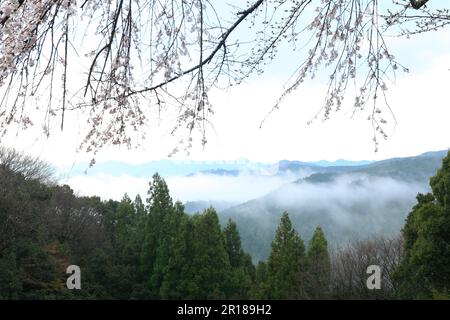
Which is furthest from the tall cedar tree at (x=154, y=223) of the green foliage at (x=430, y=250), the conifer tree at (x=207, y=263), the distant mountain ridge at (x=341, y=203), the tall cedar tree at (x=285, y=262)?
the distant mountain ridge at (x=341, y=203)

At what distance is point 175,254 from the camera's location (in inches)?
770

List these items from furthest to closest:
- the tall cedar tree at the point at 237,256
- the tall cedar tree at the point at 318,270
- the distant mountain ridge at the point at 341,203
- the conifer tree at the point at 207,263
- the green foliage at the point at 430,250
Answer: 1. the distant mountain ridge at the point at 341,203
2. the tall cedar tree at the point at 237,256
3. the conifer tree at the point at 207,263
4. the tall cedar tree at the point at 318,270
5. the green foliage at the point at 430,250

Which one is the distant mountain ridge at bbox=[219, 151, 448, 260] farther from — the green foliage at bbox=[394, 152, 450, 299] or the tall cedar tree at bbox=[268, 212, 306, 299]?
the green foliage at bbox=[394, 152, 450, 299]

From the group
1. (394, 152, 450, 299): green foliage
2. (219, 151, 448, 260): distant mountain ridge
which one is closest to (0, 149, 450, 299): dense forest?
(394, 152, 450, 299): green foliage

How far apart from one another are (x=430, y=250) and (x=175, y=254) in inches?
454

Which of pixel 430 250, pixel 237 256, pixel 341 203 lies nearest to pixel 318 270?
pixel 430 250

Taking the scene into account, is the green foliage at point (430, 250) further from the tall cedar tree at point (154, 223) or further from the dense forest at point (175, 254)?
the tall cedar tree at point (154, 223)

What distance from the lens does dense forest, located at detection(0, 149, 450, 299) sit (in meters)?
Result: 11.6

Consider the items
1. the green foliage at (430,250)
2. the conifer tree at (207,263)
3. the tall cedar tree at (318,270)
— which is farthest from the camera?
the conifer tree at (207,263)

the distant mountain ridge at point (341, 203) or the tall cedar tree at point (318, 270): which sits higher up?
the distant mountain ridge at point (341, 203)

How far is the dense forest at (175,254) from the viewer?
1157 centimetres

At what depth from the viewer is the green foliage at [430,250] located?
10500mm

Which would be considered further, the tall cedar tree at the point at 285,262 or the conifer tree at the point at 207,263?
the conifer tree at the point at 207,263

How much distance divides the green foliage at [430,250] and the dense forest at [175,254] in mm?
24
